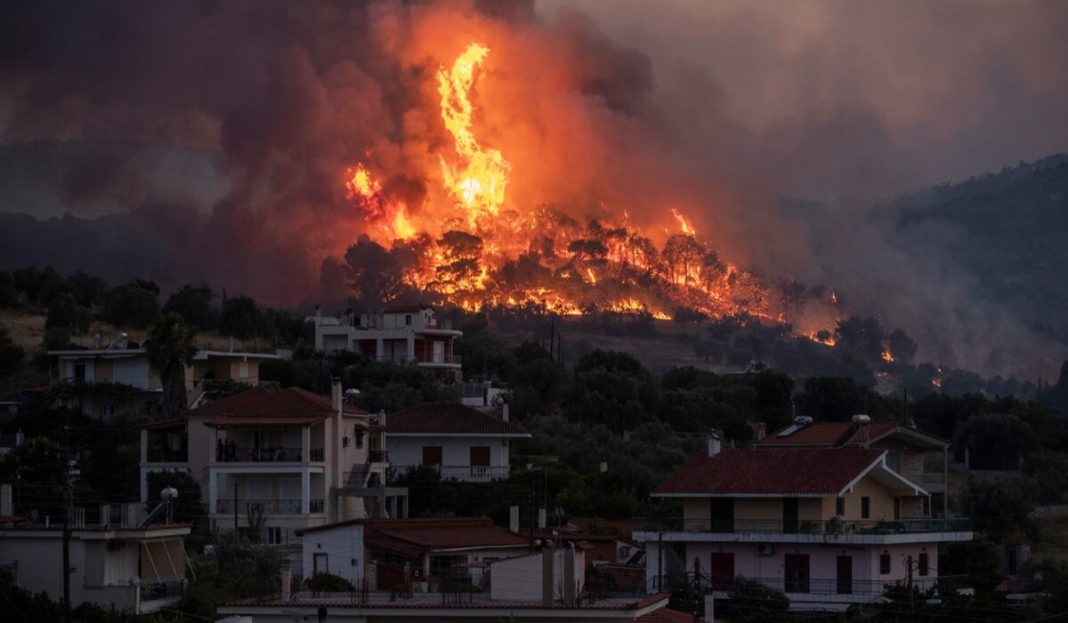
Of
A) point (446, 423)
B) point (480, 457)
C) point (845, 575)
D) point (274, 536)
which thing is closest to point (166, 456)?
point (274, 536)

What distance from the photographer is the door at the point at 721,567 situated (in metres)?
56.6

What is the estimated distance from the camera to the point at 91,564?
45781 mm

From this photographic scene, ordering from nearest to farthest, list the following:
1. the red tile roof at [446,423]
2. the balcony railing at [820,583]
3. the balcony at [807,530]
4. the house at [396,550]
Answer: the house at [396,550] < the balcony railing at [820,583] < the balcony at [807,530] < the red tile roof at [446,423]

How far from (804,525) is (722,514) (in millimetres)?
2811

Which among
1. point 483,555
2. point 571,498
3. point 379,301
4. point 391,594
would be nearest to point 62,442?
point 571,498

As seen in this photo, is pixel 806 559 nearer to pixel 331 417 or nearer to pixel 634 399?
pixel 331 417

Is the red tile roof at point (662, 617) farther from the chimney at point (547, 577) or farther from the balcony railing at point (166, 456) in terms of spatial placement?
the balcony railing at point (166, 456)

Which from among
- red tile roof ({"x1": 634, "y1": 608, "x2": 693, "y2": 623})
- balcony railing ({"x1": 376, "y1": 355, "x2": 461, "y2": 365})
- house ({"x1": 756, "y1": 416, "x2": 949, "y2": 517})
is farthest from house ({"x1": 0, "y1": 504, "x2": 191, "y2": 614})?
balcony railing ({"x1": 376, "y1": 355, "x2": 461, "y2": 365})

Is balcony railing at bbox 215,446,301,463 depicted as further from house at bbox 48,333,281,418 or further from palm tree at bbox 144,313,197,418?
house at bbox 48,333,281,418

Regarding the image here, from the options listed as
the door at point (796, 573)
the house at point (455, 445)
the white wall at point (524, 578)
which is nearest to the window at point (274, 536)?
the house at point (455, 445)

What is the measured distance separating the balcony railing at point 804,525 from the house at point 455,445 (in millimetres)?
13803

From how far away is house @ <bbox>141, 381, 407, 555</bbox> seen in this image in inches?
2486

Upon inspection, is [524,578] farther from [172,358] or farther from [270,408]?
[172,358]

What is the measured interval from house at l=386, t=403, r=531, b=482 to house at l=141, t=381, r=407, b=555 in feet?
17.5
